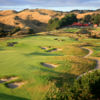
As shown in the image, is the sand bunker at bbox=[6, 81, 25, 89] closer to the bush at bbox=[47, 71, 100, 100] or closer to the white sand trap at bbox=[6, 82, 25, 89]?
the white sand trap at bbox=[6, 82, 25, 89]

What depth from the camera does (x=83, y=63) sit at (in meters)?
24.1

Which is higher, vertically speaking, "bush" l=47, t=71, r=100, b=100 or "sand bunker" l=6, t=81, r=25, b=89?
"bush" l=47, t=71, r=100, b=100

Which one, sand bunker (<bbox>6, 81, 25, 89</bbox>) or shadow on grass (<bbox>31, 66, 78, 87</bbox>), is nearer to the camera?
sand bunker (<bbox>6, 81, 25, 89</bbox>)

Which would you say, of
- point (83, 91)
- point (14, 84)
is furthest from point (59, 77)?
point (83, 91)

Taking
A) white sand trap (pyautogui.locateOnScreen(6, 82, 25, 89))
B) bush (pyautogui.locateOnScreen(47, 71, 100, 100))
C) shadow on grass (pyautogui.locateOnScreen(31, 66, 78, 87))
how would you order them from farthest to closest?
shadow on grass (pyautogui.locateOnScreen(31, 66, 78, 87)) < white sand trap (pyautogui.locateOnScreen(6, 82, 25, 89)) < bush (pyautogui.locateOnScreen(47, 71, 100, 100))

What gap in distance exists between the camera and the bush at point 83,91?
40.5 feet

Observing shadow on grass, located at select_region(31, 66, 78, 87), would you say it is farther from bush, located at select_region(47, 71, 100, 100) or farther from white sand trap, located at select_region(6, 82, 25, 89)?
bush, located at select_region(47, 71, 100, 100)

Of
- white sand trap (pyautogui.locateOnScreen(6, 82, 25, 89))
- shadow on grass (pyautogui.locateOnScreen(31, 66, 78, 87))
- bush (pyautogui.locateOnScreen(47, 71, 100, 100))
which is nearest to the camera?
bush (pyautogui.locateOnScreen(47, 71, 100, 100))

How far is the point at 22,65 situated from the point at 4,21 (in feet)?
381

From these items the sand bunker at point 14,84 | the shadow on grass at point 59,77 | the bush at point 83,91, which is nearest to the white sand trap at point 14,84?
the sand bunker at point 14,84

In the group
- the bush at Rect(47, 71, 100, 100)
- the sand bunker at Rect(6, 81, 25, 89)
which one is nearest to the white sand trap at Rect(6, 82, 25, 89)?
Result: the sand bunker at Rect(6, 81, 25, 89)

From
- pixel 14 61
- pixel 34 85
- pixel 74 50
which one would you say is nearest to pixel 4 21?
pixel 74 50

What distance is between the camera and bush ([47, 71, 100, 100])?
1234cm

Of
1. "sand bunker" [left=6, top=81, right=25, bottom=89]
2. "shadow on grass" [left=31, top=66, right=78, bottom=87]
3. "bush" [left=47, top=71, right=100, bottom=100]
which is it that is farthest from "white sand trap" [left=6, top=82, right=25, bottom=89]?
"bush" [left=47, top=71, right=100, bottom=100]
